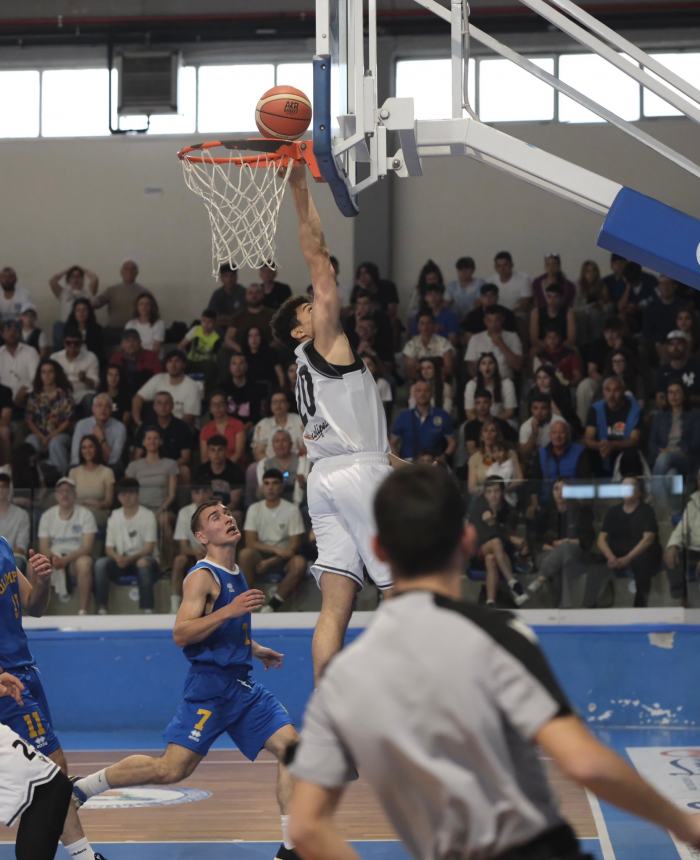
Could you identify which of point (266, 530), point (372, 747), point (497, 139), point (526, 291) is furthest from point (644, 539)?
point (372, 747)

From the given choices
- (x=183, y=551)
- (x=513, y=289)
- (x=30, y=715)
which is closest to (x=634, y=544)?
(x=183, y=551)

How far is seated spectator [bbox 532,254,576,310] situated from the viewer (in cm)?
1507

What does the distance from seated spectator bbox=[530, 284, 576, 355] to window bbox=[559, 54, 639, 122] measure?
3.30 m

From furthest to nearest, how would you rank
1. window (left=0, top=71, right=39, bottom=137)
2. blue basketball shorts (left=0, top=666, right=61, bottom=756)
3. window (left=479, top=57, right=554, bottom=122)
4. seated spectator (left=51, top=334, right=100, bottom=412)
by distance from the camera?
1. window (left=0, top=71, right=39, bottom=137)
2. window (left=479, top=57, right=554, bottom=122)
3. seated spectator (left=51, top=334, right=100, bottom=412)
4. blue basketball shorts (left=0, top=666, right=61, bottom=756)

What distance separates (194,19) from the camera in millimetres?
17172

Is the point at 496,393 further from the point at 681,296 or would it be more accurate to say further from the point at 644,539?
the point at 644,539

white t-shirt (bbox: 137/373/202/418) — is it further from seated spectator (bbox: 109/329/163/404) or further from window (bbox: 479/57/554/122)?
window (bbox: 479/57/554/122)

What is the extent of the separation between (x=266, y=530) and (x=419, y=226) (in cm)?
800

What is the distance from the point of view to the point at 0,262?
17719 mm

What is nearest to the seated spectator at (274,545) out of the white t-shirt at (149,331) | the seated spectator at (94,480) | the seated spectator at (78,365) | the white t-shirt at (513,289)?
the seated spectator at (94,480)

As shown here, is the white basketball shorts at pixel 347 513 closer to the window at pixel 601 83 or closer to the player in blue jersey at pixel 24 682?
the player in blue jersey at pixel 24 682

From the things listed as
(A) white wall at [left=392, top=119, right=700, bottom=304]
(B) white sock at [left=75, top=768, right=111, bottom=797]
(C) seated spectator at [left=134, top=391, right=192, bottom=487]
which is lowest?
(B) white sock at [left=75, top=768, right=111, bottom=797]

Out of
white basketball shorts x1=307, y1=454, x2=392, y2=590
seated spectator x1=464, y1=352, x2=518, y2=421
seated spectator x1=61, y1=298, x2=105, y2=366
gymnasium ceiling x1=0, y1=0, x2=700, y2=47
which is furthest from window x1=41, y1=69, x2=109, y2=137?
white basketball shorts x1=307, y1=454, x2=392, y2=590

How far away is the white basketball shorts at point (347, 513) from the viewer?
20.3ft
